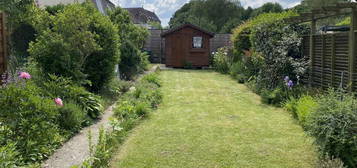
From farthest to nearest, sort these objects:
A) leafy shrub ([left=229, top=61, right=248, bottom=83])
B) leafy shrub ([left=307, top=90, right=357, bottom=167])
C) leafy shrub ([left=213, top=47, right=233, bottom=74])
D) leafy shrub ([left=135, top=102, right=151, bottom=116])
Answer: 1. leafy shrub ([left=213, top=47, right=233, bottom=74])
2. leafy shrub ([left=229, top=61, right=248, bottom=83])
3. leafy shrub ([left=135, top=102, right=151, bottom=116])
4. leafy shrub ([left=307, top=90, right=357, bottom=167])

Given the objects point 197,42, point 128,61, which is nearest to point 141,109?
point 128,61

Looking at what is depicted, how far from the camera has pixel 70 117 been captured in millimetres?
5527

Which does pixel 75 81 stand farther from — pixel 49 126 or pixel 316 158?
pixel 316 158

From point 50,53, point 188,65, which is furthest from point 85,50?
point 188,65

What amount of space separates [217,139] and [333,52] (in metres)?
4.18

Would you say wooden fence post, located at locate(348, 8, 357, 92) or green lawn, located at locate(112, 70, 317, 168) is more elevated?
wooden fence post, located at locate(348, 8, 357, 92)

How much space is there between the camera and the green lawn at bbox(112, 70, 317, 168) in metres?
4.40

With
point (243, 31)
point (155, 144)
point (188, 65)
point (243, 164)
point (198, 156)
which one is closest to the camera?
point (243, 164)

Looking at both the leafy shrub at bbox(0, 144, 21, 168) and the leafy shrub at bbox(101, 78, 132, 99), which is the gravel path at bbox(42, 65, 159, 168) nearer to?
the leafy shrub at bbox(0, 144, 21, 168)

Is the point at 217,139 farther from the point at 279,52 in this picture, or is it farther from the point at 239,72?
the point at 239,72

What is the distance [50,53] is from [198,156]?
4395mm

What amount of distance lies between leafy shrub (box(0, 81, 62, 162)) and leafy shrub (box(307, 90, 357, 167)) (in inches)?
136

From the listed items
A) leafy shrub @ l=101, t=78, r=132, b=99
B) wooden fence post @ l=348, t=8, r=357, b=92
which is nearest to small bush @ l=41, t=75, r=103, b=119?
leafy shrub @ l=101, t=78, r=132, b=99

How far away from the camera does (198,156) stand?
458 cm
